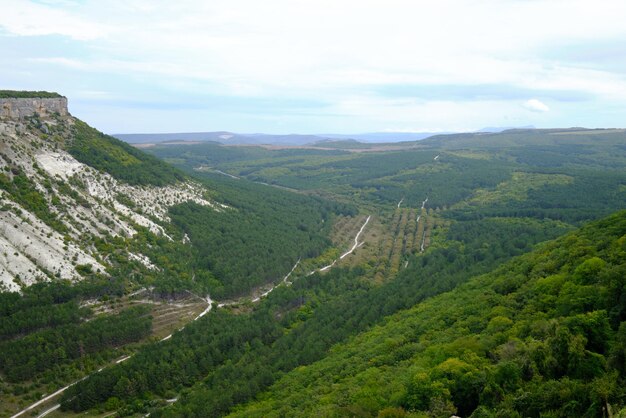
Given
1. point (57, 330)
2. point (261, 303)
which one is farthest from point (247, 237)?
point (57, 330)

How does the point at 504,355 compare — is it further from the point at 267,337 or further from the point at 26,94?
the point at 26,94

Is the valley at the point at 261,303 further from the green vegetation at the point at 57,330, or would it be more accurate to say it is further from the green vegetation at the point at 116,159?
the green vegetation at the point at 116,159

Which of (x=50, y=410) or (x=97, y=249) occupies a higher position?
(x=97, y=249)

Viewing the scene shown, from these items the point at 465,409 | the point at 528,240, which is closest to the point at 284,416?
the point at 465,409

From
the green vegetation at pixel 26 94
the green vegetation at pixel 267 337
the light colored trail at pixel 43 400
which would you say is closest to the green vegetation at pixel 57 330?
the light colored trail at pixel 43 400

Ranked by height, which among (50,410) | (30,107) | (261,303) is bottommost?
(50,410)

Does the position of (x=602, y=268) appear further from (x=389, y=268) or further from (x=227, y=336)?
(x=389, y=268)
